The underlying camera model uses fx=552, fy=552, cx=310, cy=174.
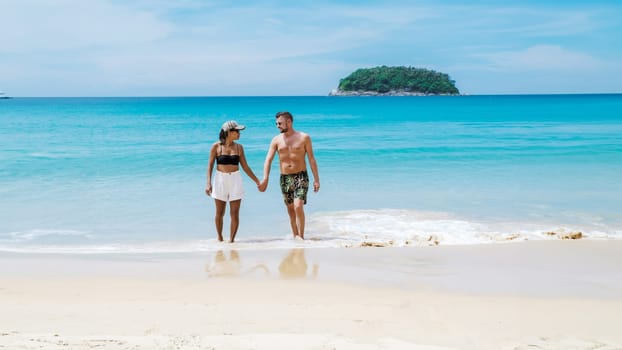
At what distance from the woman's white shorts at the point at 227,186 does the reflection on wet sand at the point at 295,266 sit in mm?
1095

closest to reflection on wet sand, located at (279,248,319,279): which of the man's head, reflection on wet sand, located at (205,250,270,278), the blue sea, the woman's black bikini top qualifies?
reflection on wet sand, located at (205,250,270,278)

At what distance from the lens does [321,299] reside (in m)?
4.55

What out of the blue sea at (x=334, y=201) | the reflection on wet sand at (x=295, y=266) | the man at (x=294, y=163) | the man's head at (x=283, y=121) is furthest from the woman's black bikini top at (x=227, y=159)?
the reflection on wet sand at (x=295, y=266)

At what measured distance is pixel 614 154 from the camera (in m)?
18.2

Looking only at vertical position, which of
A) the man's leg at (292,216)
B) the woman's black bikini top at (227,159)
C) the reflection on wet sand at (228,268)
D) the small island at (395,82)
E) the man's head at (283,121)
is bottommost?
the reflection on wet sand at (228,268)

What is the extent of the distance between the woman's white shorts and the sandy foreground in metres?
0.78

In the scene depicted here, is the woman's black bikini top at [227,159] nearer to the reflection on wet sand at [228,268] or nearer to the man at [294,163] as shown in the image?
the man at [294,163]

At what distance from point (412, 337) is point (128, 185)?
9.75 m

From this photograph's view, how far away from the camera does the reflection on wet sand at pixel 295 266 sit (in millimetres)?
5332

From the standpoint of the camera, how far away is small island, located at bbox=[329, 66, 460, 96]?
174 m

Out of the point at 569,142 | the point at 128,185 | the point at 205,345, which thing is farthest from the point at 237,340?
the point at 569,142

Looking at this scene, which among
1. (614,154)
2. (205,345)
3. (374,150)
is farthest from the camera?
(374,150)

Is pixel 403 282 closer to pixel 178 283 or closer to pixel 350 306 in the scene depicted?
pixel 350 306

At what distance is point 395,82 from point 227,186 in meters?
172
